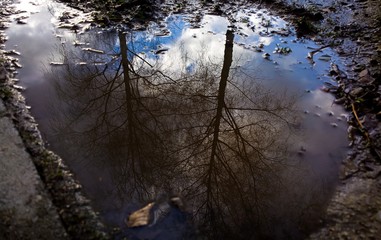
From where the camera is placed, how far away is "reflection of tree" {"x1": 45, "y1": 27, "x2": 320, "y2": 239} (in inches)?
99.8

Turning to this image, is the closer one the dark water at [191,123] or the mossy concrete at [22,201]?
the mossy concrete at [22,201]

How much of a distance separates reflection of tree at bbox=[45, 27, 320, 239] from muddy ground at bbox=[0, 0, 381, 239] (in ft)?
1.36

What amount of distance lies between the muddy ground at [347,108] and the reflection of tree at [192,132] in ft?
1.36

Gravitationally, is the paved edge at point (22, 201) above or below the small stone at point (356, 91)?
below

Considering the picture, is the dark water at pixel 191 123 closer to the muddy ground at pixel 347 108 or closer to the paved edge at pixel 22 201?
the muddy ground at pixel 347 108

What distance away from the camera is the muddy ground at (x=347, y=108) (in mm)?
2324

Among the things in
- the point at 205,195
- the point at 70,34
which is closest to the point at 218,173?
the point at 205,195

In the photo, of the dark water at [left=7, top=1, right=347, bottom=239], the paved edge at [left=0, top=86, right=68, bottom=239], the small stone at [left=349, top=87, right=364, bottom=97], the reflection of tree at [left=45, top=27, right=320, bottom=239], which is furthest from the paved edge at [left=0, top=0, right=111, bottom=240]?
the small stone at [left=349, top=87, right=364, bottom=97]

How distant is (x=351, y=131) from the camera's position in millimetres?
3205

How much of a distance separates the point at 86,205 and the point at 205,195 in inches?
36.9

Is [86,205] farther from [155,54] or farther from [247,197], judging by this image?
[155,54]

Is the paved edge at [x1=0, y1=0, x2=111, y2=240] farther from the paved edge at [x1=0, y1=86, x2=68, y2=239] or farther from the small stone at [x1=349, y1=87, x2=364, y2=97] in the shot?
the small stone at [x1=349, y1=87, x2=364, y2=97]

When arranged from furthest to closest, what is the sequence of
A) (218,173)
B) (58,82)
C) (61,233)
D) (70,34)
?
(70,34), (58,82), (218,173), (61,233)

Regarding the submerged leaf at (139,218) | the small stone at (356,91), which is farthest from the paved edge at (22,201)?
the small stone at (356,91)
